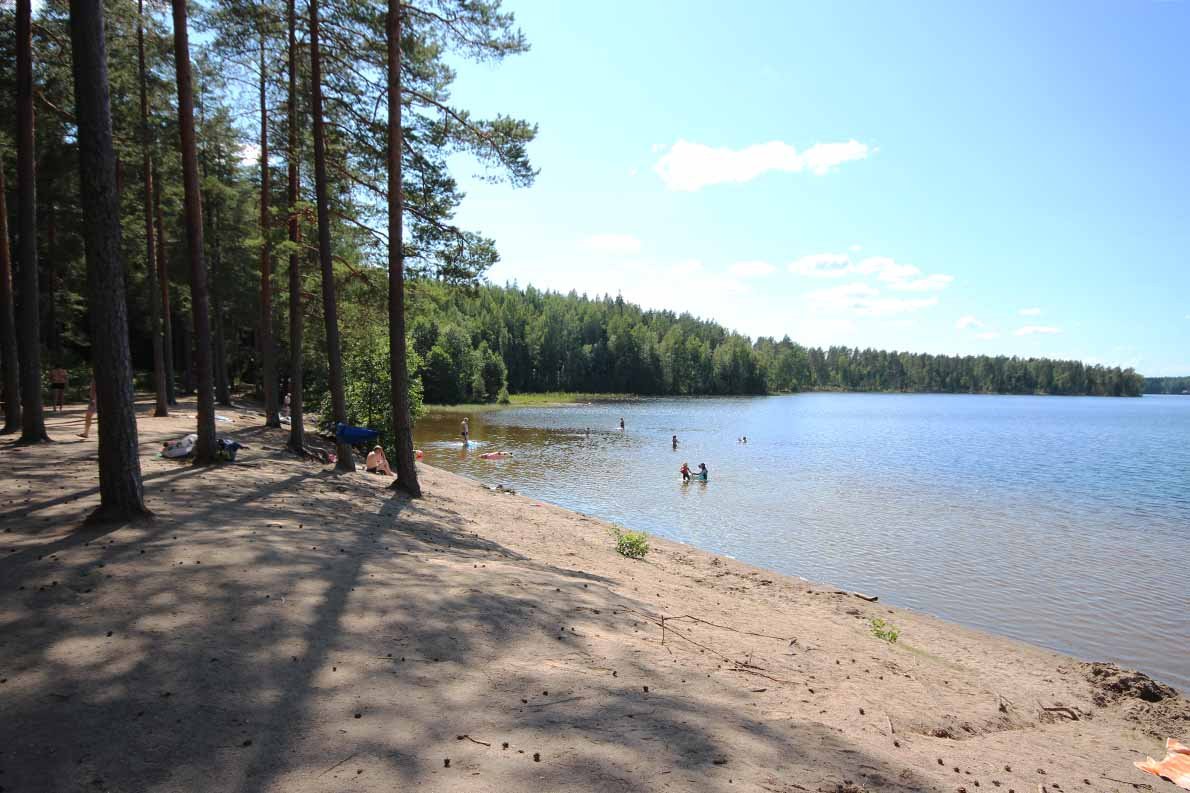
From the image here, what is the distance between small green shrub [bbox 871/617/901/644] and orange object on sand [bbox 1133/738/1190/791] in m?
3.52

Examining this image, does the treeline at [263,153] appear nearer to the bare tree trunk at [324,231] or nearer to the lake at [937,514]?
the bare tree trunk at [324,231]

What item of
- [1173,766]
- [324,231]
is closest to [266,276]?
[324,231]

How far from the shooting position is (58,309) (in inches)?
1319

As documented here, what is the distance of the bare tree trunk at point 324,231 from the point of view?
13953 millimetres

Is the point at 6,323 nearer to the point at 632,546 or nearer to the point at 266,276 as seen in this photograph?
the point at 266,276

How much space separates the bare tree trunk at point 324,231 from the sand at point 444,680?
5398mm

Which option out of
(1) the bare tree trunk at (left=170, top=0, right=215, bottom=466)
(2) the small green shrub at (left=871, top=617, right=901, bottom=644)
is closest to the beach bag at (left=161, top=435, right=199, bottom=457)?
(1) the bare tree trunk at (left=170, top=0, right=215, bottom=466)

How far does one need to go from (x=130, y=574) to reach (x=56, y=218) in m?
30.2

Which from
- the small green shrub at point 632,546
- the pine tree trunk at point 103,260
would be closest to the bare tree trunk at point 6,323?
the pine tree trunk at point 103,260

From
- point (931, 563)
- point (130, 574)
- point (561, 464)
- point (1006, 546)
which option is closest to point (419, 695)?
point (130, 574)

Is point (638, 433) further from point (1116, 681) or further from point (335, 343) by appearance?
point (1116, 681)

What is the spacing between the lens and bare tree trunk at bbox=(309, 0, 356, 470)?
1395cm

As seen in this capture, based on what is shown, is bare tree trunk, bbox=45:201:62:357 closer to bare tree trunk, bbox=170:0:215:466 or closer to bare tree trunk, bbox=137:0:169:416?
bare tree trunk, bbox=137:0:169:416

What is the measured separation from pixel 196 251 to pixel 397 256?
4.05m
